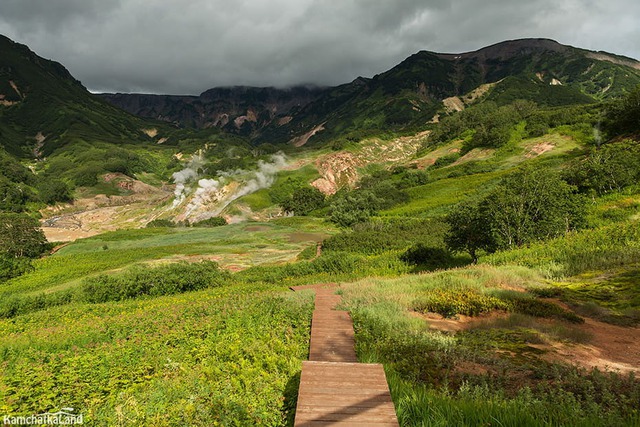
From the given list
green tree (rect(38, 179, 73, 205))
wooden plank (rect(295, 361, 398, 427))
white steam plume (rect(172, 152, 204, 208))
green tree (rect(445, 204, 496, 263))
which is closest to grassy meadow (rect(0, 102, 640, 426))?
wooden plank (rect(295, 361, 398, 427))

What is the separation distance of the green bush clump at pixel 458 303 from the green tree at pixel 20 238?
246ft

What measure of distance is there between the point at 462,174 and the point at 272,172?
63.2m

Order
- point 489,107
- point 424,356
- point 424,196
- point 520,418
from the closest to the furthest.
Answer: point 520,418 < point 424,356 < point 424,196 < point 489,107

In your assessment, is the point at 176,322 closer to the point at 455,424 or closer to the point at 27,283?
the point at 455,424

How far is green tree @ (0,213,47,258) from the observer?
60.4 metres

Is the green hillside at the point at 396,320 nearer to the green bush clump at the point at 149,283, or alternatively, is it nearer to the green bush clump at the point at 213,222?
the green bush clump at the point at 149,283

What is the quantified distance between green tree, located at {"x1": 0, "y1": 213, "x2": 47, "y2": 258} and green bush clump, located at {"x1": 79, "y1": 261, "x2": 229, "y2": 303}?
49093mm

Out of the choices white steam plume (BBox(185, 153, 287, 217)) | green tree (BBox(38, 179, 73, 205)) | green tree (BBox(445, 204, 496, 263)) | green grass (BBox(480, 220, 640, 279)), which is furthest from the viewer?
green tree (BBox(38, 179, 73, 205))

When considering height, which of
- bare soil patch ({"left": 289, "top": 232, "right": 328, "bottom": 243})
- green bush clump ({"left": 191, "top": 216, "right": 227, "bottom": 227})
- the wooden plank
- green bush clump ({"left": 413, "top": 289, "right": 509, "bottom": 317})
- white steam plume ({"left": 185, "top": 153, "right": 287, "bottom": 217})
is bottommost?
bare soil patch ({"left": 289, "top": 232, "right": 328, "bottom": 243})

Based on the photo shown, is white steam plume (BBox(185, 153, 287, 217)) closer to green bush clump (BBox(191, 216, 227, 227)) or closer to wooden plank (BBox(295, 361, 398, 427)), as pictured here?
green bush clump (BBox(191, 216, 227, 227))

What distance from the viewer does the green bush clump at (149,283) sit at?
2562cm

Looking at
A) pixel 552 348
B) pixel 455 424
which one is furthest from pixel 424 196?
pixel 455 424

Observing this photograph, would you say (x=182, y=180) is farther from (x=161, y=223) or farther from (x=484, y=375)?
(x=484, y=375)

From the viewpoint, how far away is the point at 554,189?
90.3 feet
